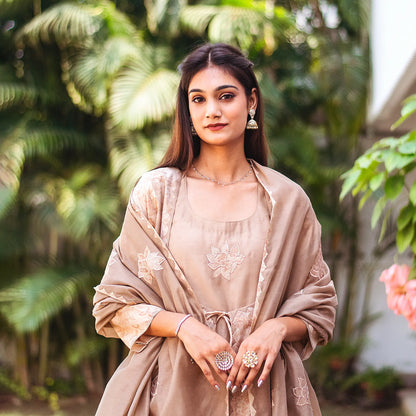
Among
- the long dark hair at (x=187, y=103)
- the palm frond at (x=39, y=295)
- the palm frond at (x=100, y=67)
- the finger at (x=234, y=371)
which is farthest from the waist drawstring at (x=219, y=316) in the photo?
the palm frond at (x=100, y=67)

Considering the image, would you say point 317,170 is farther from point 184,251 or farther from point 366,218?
point 184,251

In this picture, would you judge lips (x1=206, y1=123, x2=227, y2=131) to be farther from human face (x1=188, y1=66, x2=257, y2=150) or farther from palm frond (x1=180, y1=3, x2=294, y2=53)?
palm frond (x1=180, y1=3, x2=294, y2=53)

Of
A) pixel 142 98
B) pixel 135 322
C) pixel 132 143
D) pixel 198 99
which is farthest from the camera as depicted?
pixel 132 143

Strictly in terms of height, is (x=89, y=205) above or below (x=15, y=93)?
below

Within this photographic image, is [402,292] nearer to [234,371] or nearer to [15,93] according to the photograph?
[234,371]

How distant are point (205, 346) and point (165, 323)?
14 centimetres

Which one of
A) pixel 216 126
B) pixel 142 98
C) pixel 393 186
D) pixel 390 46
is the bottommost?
pixel 393 186

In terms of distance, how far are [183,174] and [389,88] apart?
9.96 ft

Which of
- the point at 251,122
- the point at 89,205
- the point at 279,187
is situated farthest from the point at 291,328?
the point at 89,205

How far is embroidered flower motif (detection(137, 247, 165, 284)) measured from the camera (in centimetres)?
173

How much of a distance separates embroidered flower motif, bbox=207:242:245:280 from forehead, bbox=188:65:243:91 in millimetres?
460

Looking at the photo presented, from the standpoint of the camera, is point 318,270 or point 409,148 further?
point 409,148

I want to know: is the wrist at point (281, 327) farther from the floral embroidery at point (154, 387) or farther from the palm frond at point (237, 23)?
the palm frond at point (237, 23)

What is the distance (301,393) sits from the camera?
1.73 meters
